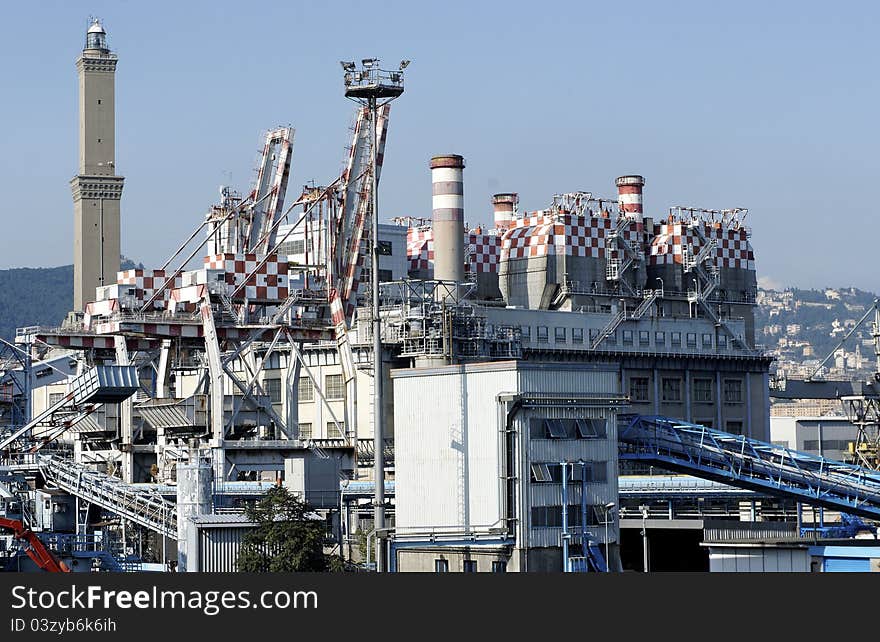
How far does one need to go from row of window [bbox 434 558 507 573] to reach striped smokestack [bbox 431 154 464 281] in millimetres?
41666

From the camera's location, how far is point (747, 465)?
64.8m

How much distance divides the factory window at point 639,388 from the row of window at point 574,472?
49426mm

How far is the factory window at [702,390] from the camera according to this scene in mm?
108938

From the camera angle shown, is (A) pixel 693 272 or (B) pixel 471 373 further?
(A) pixel 693 272

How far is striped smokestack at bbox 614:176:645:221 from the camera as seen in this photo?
4542 inches

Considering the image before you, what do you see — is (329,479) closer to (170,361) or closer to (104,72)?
(170,361)

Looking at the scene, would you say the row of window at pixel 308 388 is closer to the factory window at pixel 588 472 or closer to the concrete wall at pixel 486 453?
the concrete wall at pixel 486 453

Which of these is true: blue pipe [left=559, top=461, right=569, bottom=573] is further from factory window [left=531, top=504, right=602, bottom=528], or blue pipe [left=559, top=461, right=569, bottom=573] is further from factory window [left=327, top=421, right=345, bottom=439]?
factory window [left=327, top=421, right=345, bottom=439]

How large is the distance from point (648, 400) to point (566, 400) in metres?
52.0

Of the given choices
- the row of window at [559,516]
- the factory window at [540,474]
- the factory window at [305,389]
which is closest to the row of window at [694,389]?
the factory window at [305,389]

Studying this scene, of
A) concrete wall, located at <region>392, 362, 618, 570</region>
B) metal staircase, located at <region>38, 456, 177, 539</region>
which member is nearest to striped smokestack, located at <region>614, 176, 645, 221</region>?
metal staircase, located at <region>38, 456, 177, 539</region>

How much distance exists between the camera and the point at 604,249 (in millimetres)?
109750

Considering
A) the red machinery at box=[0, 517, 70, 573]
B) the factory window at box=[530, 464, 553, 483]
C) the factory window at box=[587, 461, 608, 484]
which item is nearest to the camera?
the factory window at box=[530, 464, 553, 483]

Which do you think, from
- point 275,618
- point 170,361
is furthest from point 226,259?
point 275,618
